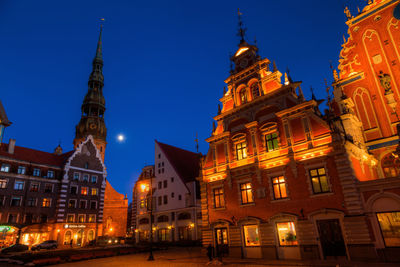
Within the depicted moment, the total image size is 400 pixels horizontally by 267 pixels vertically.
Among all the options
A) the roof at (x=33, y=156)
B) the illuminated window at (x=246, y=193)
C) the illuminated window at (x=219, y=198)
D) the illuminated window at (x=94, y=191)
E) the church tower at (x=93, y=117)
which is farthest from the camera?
the church tower at (x=93, y=117)

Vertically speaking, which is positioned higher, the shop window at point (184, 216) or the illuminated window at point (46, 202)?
the illuminated window at point (46, 202)

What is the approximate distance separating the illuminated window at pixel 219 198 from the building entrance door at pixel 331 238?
907cm

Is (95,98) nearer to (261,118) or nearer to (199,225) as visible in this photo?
(199,225)

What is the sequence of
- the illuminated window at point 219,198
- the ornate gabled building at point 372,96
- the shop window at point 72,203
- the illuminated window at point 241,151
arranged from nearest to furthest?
the ornate gabled building at point 372,96 → the illuminated window at point 241,151 → the illuminated window at point 219,198 → the shop window at point 72,203

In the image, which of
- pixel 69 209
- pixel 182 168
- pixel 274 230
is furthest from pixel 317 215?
pixel 69 209

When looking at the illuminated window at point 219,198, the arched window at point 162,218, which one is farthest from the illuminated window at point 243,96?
the arched window at point 162,218

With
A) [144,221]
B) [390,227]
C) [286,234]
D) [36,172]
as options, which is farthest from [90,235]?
[390,227]

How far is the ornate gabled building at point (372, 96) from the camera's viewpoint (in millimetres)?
19375

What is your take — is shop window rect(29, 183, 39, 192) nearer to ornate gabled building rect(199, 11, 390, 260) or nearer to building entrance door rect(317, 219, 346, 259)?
ornate gabled building rect(199, 11, 390, 260)

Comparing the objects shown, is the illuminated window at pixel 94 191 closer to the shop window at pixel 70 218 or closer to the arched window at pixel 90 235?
the shop window at pixel 70 218

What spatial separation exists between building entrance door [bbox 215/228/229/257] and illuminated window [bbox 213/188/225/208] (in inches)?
87.1

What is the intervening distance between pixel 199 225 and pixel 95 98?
53.9 m

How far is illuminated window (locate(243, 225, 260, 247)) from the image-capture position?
21.2m

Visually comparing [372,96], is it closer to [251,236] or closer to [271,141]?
[271,141]
